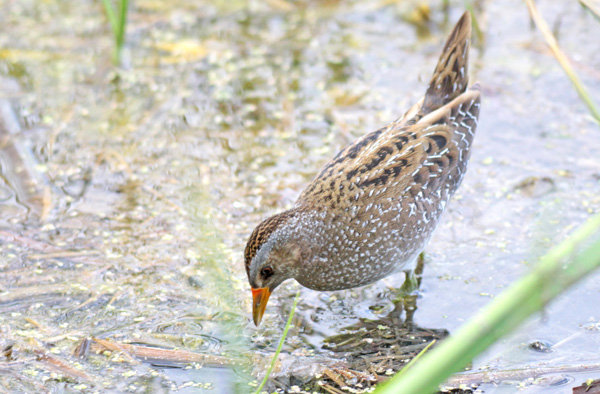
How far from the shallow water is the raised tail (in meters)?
1.02

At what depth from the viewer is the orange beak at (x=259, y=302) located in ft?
14.2

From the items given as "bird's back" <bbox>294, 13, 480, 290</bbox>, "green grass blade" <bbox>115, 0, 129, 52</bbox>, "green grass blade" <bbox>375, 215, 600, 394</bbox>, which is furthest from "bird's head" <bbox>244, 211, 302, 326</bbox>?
"green grass blade" <bbox>115, 0, 129, 52</bbox>

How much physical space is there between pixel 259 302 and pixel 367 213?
0.87 m

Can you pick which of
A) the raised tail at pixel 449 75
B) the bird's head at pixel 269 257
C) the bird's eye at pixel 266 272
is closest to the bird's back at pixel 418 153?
the raised tail at pixel 449 75

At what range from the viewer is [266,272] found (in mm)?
4238

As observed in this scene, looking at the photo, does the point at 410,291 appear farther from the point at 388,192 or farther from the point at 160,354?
the point at 160,354

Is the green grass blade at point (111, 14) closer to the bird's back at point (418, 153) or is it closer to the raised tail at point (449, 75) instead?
the bird's back at point (418, 153)

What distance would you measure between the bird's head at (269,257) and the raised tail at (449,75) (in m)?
1.54

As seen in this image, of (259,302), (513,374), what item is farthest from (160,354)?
(513,374)

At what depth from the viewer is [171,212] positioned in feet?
18.7

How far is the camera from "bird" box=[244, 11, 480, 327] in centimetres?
424

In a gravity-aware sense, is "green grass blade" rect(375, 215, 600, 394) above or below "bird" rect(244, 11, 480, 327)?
above

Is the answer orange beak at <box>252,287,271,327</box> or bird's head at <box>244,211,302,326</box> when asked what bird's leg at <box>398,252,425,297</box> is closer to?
bird's head at <box>244,211,302,326</box>

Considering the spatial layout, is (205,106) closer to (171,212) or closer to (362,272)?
→ (171,212)
